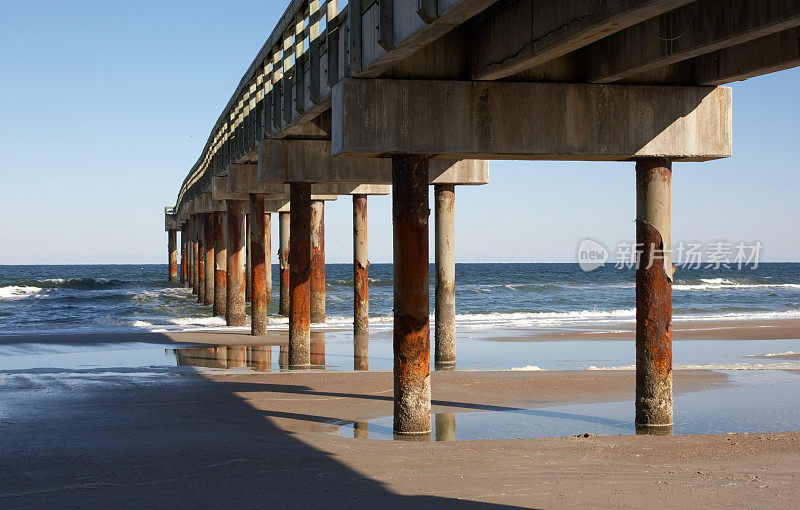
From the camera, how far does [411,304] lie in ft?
31.2

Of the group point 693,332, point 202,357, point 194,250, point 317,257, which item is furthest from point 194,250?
point 202,357

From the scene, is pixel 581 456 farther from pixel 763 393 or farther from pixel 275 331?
pixel 275 331

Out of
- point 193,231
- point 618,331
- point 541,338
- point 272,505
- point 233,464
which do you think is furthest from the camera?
point 193,231

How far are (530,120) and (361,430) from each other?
11.6ft

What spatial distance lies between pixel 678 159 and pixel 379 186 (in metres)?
11.0

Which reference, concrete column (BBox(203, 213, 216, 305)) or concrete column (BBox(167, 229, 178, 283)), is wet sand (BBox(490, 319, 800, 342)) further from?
concrete column (BBox(167, 229, 178, 283))

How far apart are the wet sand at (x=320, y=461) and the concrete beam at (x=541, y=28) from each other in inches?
130

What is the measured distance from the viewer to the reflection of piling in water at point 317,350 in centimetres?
1658

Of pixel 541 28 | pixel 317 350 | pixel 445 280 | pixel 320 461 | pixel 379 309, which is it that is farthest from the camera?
pixel 379 309

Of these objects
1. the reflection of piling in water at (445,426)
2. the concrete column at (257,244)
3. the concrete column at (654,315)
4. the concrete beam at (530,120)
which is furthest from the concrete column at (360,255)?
the concrete column at (654,315)

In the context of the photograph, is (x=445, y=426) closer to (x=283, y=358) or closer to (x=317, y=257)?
(x=283, y=358)

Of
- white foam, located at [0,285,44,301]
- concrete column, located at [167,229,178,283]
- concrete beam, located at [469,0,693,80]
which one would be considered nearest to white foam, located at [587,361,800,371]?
concrete beam, located at [469,0,693,80]

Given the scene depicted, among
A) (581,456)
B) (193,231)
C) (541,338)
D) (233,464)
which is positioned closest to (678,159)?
(581,456)

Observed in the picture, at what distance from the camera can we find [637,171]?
10328 mm
